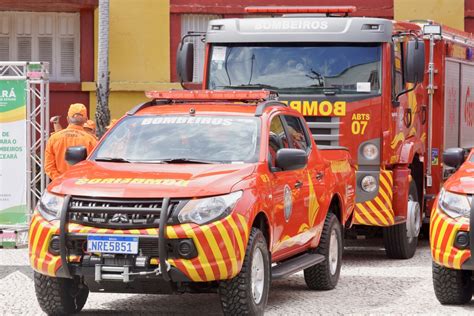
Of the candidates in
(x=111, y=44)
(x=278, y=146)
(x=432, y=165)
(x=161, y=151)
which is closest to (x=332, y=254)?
(x=278, y=146)

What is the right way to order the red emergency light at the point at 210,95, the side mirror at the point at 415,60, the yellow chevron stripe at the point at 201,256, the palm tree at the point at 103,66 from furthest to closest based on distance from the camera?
the palm tree at the point at 103,66, the side mirror at the point at 415,60, the red emergency light at the point at 210,95, the yellow chevron stripe at the point at 201,256

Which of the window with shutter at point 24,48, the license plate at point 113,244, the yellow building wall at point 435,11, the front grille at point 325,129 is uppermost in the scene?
the yellow building wall at point 435,11

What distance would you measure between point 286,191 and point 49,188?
2078mm

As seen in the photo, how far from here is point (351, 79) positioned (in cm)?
1438

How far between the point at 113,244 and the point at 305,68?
5.84 m

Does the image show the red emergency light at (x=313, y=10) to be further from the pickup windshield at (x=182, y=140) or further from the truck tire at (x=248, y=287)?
the truck tire at (x=248, y=287)

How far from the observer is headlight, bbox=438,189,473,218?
10484mm

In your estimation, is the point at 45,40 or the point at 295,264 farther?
the point at 45,40

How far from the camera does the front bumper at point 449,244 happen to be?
34.0 feet

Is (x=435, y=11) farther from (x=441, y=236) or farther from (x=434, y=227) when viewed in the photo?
(x=441, y=236)

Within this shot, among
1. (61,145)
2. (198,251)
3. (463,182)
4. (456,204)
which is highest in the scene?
(61,145)

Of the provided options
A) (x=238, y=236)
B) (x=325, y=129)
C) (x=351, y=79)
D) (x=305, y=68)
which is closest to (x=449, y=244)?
(x=238, y=236)

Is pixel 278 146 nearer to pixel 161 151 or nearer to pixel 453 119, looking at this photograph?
pixel 161 151

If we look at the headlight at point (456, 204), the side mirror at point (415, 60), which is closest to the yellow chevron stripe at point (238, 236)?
the headlight at point (456, 204)
